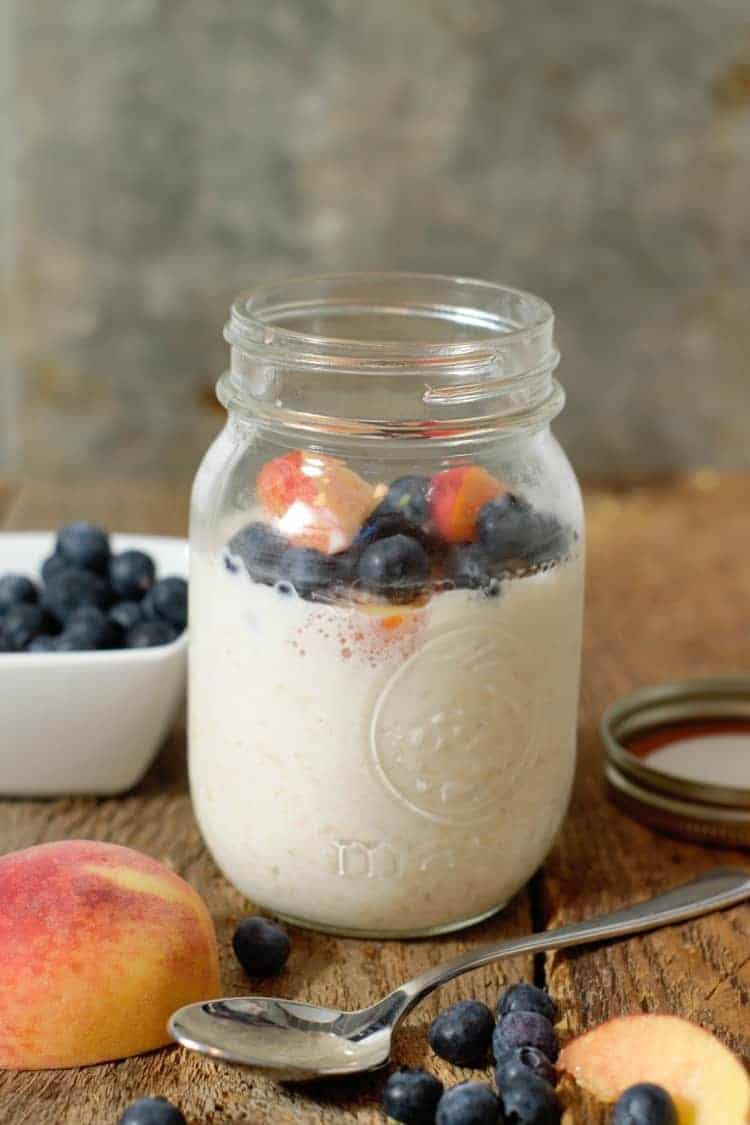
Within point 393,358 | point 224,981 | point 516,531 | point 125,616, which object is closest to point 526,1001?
point 224,981

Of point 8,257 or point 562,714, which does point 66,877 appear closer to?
point 562,714

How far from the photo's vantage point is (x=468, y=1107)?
2.80ft

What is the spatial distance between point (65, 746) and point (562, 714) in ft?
1.41

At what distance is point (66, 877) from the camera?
3.18 ft

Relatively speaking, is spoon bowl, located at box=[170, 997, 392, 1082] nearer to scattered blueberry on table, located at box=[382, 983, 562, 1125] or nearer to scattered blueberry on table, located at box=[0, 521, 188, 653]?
scattered blueberry on table, located at box=[382, 983, 562, 1125]

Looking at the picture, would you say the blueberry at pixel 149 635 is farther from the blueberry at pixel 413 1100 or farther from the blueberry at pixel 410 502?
the blueberry at pixel 413 1100

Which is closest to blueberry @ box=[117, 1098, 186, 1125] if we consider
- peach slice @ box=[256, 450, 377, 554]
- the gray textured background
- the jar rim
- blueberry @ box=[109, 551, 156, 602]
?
peach slice @ box=[256, 450, 377, 554]

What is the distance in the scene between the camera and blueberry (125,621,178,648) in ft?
4.22

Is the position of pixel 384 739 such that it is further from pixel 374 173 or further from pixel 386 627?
pixel 374 173

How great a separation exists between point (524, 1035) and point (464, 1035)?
0.12 ft

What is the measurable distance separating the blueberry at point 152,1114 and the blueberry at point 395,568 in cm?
35

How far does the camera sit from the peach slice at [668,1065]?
0.88m

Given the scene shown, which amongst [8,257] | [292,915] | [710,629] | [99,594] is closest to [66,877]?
[292,915]

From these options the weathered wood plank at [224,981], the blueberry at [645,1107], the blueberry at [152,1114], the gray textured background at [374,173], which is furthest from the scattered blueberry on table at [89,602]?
the gray textured background at [374,173]
